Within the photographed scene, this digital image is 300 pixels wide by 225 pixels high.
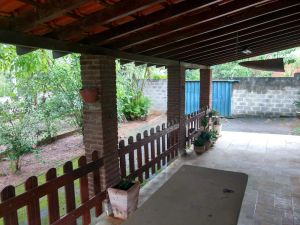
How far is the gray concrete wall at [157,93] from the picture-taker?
1507cm

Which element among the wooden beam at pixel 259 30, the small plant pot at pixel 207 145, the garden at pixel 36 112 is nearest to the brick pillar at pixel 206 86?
the small plant pot at pixel 207 145

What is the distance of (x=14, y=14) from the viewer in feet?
7.95

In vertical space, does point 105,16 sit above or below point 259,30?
below

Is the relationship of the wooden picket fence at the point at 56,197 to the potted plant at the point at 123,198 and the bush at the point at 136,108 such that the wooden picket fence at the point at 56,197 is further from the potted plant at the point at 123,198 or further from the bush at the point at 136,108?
the bush at the point at 136,108

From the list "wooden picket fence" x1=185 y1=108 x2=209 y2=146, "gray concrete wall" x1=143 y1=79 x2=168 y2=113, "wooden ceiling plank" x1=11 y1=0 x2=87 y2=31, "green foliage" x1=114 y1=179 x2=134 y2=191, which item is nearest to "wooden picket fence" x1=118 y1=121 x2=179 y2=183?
"green foliage" x1=114 y1=179 x2=134 y2=191

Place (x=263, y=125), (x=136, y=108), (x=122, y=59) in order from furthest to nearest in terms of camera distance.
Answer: (x=136, y=108), (x=263, y=125), (x=122, y=59)

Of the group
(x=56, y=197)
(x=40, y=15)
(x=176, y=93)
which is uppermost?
(x=40, y=15)

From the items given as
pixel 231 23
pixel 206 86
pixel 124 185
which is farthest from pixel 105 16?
pixel 206 86

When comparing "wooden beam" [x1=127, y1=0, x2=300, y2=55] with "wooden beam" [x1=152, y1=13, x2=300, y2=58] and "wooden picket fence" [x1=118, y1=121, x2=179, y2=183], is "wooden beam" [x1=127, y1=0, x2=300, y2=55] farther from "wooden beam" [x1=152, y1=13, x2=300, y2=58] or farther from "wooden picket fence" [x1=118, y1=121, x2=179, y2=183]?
"wooden picket fence" [x1=118, y1=121, x2=179, y2=183]

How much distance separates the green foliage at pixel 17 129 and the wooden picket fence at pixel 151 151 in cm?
253

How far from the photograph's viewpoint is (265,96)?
12.9 m

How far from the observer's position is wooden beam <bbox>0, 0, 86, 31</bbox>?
214cm

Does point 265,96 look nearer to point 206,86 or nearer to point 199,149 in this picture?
point 206,86

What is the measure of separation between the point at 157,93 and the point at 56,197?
40.9ft
